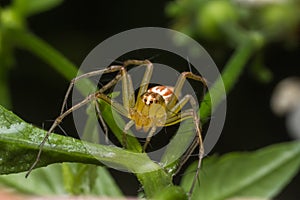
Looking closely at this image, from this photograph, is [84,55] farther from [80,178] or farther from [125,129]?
[125,129]

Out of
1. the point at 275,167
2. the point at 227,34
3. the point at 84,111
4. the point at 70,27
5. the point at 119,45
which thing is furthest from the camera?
the point at 70,27

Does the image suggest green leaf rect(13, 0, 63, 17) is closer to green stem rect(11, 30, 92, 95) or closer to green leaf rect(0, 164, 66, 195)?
green stem rect(11, 30, 92, 95)

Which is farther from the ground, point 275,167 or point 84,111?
point 84,111

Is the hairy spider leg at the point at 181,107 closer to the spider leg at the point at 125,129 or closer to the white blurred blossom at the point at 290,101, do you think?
the spider leg at the point at 125,129

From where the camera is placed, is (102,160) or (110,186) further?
(110,186)

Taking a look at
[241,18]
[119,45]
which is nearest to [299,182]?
[241,18]

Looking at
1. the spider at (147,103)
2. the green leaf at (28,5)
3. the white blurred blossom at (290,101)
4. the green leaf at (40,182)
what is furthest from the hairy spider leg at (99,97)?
the white blurred blossom at (290,101)

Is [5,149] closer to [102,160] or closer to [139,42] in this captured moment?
[102,160]
